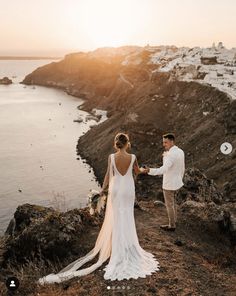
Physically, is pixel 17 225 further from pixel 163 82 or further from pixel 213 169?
pixel 163 82

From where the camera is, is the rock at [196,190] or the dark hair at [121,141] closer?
the dark hair at [121,141]

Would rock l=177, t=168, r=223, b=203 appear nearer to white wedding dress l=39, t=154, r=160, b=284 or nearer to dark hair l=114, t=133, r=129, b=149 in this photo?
white wedding dress l=39, t=154, r=160, b=284

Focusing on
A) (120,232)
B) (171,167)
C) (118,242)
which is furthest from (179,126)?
(118,242)

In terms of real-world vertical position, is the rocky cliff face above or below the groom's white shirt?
below

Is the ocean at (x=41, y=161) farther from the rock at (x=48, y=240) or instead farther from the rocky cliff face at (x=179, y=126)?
the rock at (x=48, y=240)

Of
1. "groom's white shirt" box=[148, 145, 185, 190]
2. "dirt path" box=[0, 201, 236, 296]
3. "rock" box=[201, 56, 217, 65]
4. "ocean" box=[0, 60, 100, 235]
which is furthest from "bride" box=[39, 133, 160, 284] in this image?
"rock" box=[201, 56, 217, 65]

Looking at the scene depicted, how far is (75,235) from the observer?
44.5 feet

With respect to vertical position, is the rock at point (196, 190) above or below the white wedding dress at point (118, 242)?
below

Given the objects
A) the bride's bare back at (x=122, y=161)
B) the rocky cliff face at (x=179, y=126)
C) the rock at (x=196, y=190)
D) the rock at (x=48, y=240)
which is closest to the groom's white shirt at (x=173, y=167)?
the bride's bare back at (x=122, y=161)

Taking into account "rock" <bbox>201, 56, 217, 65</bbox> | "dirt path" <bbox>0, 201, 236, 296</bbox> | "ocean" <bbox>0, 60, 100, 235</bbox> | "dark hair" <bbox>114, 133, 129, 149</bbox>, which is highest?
"rock" <bbox>201, 56, 217, 65</bbox>

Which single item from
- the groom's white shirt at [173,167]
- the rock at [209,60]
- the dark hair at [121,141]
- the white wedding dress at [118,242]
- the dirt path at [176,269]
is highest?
the rock at [209,60]

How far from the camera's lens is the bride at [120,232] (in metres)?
10.9

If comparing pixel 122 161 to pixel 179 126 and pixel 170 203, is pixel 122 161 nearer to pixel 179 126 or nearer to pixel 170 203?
pixel 170 203

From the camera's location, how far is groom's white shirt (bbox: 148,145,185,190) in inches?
519
